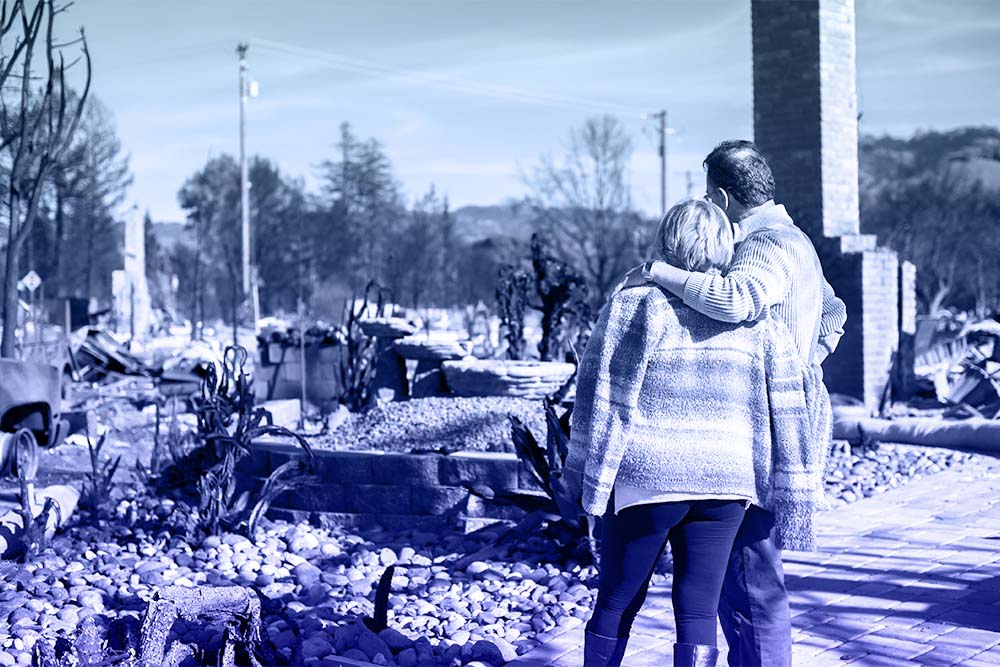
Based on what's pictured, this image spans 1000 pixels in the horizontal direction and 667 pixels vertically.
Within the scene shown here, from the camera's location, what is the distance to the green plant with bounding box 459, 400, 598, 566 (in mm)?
4552

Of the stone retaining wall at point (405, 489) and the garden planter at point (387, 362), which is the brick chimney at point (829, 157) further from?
the stone retaining wall at point (405, 489)

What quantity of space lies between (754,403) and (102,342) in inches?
Answer: 469

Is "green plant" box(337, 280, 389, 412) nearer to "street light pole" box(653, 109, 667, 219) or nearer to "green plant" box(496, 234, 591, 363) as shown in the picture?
"green plant" box(496, 234, 591, 363)

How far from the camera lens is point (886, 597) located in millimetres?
4000

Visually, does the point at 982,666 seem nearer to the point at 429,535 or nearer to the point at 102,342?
the point at 429,535

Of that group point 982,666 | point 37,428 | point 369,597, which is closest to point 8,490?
point 37,428

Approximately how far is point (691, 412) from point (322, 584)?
2.35 metres

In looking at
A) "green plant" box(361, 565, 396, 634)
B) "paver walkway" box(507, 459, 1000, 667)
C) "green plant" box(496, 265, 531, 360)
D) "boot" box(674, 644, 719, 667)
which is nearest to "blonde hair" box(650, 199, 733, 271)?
"boot" box(674, 644, 719, 667)

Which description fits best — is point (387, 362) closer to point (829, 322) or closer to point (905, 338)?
point (829, 322)

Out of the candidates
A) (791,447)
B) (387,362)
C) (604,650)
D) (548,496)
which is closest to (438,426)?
(387,362)

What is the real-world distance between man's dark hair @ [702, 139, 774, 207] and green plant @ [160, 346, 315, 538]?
8.52 feet

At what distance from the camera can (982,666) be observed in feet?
10.5

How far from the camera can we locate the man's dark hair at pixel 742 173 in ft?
9.48

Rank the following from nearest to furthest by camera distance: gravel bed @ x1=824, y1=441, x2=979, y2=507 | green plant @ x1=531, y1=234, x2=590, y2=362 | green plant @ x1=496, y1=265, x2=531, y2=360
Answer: gravel bed @ x1=824, y1=441, x2=979, y2=507 → green plant @ x1=531, y1=234, x2=590, y2=362 → green plant @ x1=496, y1=265, x2=531, y2=360
